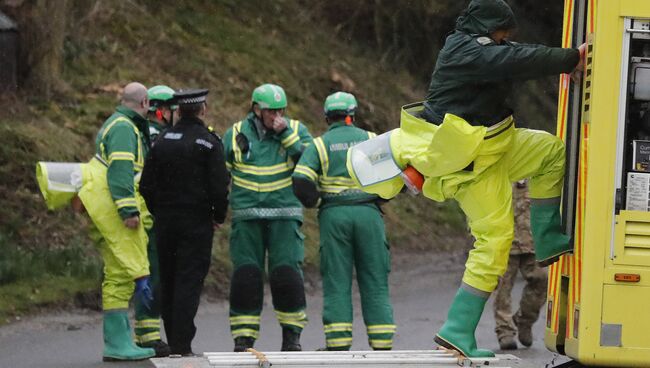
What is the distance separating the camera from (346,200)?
38.1 ft

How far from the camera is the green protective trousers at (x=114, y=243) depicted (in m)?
11.5

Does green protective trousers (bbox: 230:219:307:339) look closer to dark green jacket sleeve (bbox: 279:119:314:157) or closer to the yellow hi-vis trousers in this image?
dark green jacket sleeve (bbox: 279:119:314:157)

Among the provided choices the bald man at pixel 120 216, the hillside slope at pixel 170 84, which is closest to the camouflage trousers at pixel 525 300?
the bald man at pixel 120 216

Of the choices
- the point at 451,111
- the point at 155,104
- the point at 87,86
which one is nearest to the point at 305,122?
the point at 87,86

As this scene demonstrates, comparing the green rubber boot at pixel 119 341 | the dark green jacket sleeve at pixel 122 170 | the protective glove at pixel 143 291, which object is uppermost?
the dark green jacket sleeve at pixel 122 170

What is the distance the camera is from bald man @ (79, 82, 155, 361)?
450 inches

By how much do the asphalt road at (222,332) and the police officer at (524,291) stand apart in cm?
18

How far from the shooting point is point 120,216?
11500mm

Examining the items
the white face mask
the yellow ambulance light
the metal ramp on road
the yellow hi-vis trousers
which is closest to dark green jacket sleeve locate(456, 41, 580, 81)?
the yellow hi-vis trousers

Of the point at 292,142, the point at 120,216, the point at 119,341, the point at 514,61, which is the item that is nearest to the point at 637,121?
the point at 514,61

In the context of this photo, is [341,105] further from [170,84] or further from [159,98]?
[170,84]

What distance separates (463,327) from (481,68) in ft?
4.73

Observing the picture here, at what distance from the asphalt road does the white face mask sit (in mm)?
1715

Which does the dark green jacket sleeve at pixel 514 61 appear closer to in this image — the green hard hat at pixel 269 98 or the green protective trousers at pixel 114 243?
the green hard hat at pixel 269 98
